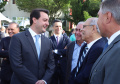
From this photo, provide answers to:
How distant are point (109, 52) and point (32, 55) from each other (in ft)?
5.46

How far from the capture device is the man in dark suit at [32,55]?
269 centimetres

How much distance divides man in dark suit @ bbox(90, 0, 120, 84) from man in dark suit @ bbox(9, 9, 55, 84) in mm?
1400

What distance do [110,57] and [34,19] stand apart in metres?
2.05

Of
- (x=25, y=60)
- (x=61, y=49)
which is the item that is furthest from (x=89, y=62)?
(x=61, y=49)

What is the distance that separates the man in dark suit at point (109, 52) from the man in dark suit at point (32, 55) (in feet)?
4.59

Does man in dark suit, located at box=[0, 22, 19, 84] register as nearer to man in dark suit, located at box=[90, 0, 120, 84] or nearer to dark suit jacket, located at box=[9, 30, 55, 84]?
dark suit jacket, located at box=[9, 30, 55, 84]

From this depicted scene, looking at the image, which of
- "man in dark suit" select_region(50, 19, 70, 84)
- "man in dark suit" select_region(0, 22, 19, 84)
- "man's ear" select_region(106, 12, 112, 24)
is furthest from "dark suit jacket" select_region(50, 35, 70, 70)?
"man's ear" select_region(106, 12, 112, 24)

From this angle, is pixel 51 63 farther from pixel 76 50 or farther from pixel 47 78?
pixel 76 50

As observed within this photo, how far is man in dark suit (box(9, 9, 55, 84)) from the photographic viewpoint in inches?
106

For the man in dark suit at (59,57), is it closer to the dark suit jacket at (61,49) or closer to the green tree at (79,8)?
the dark suit jacket at (61,49)

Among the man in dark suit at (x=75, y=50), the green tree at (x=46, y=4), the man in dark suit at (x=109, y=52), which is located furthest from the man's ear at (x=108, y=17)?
the green tree at (x=46, y=4)

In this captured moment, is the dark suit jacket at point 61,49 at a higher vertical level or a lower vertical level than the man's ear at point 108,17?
lower

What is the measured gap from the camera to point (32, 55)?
8.91 ft

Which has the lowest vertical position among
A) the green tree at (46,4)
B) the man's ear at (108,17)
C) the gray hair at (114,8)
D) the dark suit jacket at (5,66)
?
the dark suit jacket at (5,66)
